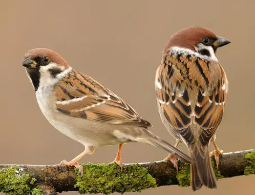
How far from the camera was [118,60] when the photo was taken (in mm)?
10836

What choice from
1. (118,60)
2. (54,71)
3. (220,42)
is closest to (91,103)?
(54,71)

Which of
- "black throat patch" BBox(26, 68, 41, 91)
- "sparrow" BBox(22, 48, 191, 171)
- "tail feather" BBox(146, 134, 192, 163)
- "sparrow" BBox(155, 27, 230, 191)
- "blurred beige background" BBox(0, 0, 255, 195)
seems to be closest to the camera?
"tail feather" BBox(146, 134, 192, 163)

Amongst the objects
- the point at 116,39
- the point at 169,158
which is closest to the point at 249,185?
the point at 116,39

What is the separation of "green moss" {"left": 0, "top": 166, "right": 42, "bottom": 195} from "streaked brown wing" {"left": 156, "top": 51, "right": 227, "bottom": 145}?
4.49ft

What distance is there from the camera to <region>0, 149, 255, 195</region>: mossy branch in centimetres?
636

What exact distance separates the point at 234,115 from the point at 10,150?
2846 millimetres

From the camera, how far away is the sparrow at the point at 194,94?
6.68 meters

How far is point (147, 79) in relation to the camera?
10.7m

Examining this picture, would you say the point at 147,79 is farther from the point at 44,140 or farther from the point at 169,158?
the point at 169,158

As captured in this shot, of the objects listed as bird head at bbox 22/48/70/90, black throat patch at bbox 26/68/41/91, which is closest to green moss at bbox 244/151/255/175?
bird head at bbox 22/48/70/90

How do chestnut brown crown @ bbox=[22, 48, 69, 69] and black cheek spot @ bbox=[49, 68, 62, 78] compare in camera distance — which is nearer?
chestnut brown crown @ bbox=[22, 48, 69, 69]

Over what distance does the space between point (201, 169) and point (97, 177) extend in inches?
31.8

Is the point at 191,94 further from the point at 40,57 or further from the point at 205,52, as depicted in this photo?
the point at 40,57

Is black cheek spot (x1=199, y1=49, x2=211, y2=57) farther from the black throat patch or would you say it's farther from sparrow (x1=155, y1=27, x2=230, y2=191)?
the black throat patch
